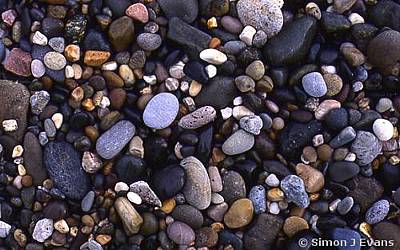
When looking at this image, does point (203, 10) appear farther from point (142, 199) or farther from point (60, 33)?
point (142, 199)

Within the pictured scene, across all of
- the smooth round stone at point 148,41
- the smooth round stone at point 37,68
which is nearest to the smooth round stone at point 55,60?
the smooth round stone at point 37,68

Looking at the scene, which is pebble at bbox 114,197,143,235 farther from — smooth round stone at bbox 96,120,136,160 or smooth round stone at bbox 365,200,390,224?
smooth round stone at bbox 365,200,390,224

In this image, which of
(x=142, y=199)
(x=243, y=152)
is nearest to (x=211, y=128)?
(x=243, y=152)

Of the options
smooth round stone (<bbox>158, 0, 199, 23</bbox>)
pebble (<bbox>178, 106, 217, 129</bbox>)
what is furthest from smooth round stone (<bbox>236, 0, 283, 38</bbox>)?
pebble (<bbox>178, 106, 217, 129</bbox>)

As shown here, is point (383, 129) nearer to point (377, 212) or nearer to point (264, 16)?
point (377, 212)

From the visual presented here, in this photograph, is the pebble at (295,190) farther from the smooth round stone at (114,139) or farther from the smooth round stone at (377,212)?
the smooth round stone at (114,139)

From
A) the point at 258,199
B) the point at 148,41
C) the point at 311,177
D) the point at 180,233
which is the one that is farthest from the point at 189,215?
the point at 148,41
